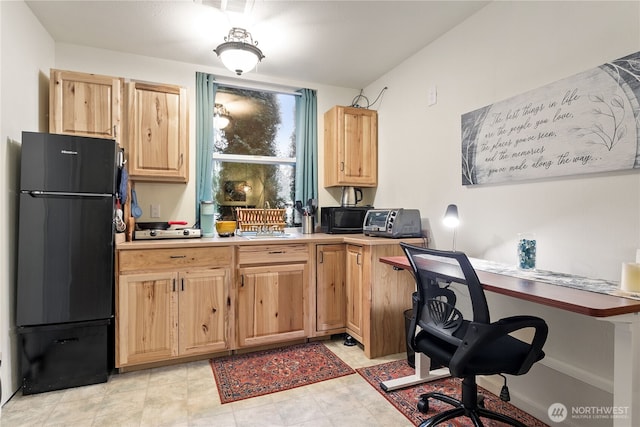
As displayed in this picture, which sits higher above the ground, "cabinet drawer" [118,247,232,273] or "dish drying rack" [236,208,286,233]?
"dish drying rack" [236,208,286,233]

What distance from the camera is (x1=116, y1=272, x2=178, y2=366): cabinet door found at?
7.68ft

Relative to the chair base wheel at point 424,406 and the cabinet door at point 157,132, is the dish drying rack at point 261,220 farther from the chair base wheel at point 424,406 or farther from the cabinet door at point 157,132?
the chair base wheel at point 424,406

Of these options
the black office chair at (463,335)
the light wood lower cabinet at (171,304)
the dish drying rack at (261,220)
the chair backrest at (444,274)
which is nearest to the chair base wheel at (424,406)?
the black office chair at (463,335)

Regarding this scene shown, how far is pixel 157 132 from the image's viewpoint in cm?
272

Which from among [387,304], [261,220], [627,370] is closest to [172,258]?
[261,220]

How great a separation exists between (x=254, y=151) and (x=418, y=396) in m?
2.66

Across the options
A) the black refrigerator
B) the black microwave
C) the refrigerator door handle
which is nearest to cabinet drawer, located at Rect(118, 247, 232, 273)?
the black refrigerator

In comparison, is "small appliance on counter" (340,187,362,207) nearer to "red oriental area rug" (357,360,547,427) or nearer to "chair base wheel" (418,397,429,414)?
"red oriental area rug" (357,360,547,427)

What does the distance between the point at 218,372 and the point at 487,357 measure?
184 cm

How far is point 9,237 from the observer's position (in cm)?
207

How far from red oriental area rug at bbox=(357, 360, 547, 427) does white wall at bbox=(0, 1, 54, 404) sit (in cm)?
229

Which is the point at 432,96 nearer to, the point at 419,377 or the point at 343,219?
the point at 343,219

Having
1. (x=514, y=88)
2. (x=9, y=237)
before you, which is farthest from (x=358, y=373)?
(x=9, y=237)

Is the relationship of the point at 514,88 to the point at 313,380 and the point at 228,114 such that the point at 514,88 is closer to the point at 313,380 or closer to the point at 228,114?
the point at 313,380
